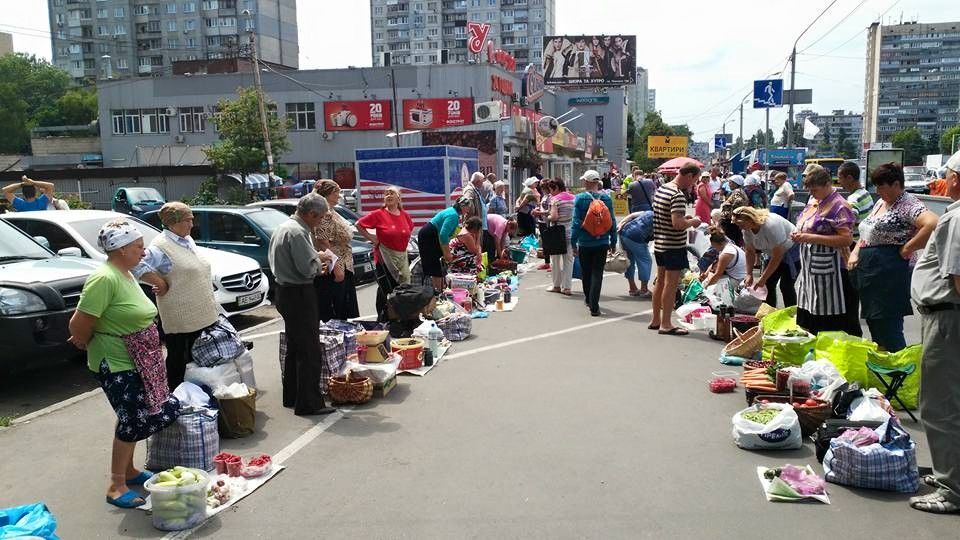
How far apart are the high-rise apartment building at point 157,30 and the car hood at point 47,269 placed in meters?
89.3

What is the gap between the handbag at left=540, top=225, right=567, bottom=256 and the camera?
38.4 ft

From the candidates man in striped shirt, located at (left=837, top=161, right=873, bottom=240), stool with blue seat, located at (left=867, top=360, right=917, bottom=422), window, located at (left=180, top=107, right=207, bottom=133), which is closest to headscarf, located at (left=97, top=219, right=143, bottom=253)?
stool with blue seat, located at (left=867, top=360, right=917, bottom=422)

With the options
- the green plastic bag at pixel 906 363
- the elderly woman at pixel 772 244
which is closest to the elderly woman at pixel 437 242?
the elderly woman at pixel 772 244

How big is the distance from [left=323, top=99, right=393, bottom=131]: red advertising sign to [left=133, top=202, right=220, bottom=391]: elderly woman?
49.0 meters

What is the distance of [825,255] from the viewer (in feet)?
22.2

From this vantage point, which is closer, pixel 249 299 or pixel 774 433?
pixel 774 433

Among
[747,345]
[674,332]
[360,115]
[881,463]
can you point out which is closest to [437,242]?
[674,332]

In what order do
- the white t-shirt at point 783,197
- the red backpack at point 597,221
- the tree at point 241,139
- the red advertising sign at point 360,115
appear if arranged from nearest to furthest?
the red backpack at point 597,221 < the white t-shirt at point 783,197 < the tree at point 241,139 < the red advertising sign at point 360,115

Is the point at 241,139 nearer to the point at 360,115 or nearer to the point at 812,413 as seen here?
the point at 360,115

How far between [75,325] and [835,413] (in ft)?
16.6

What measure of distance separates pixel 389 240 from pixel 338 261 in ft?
5.93

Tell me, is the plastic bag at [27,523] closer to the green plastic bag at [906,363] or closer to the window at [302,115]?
the green plastic bag at [906,363]

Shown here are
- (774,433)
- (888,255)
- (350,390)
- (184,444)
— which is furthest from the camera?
(350,390)

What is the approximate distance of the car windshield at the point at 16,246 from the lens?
826 centimetres
